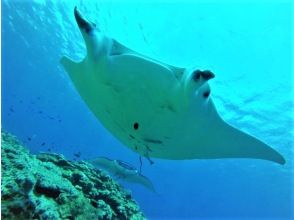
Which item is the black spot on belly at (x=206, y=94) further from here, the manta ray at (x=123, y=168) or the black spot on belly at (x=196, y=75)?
the manta ray at (x=123, y=168)

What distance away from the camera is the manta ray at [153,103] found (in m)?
2.98

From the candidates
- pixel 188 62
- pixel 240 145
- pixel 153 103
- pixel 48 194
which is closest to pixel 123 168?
Result: pixel 48 194

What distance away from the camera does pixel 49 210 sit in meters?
3.42

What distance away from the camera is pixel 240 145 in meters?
3.80

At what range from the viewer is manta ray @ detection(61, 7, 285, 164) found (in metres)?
2.98

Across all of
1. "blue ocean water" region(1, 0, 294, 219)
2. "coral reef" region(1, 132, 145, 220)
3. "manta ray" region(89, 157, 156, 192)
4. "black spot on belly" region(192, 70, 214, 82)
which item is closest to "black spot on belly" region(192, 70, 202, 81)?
"black spot on belly" region(192, 70, 214, 82)

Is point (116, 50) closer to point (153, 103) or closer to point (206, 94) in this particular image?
point (153, 103)

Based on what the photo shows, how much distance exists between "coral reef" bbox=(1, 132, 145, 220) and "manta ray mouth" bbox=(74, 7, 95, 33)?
69.2 inches

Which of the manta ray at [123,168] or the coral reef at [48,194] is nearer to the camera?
the coral reef at [48,194]

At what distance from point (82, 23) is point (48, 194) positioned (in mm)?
2061

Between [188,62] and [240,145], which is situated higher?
[188,62]

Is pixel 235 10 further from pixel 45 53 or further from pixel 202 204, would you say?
pixel 202 204

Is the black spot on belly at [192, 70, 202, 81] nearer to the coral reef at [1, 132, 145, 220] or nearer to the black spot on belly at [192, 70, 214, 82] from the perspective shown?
the black spot on belly at [192, 70, 214, 82]

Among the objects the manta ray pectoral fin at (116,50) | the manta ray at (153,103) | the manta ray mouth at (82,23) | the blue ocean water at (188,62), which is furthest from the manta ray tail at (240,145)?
the manta ray mouth at (82,23)
